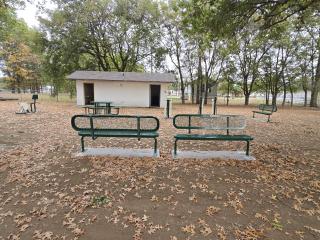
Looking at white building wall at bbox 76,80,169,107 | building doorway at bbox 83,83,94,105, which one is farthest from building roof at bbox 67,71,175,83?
building doorway at bbox 83,83,94,105

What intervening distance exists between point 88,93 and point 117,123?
54.6 ft

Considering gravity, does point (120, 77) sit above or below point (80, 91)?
above

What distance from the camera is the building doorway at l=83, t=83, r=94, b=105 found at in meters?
19.8

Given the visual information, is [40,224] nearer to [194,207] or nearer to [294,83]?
[194,207]

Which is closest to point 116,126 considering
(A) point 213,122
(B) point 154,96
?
(A) point 213,122

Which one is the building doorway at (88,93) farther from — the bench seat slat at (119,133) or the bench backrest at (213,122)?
the bench backrest at (213,122)

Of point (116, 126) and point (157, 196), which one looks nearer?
point (157, 196)

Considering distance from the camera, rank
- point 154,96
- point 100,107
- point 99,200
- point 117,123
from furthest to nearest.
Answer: point 154,96
point 100,107
point 117,123
point 99,200

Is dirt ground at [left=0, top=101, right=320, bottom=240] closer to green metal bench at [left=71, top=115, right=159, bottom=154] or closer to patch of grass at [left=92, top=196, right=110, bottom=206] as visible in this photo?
patch of grass at [left=92, top=196, right=110, bottom=206]

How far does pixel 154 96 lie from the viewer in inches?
803

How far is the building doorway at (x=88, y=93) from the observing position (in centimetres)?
1984

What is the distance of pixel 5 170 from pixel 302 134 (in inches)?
348

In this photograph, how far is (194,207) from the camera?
302 centimetres

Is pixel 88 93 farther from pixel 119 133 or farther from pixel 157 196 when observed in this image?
pixel 157 196
